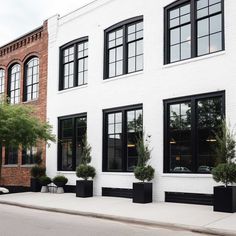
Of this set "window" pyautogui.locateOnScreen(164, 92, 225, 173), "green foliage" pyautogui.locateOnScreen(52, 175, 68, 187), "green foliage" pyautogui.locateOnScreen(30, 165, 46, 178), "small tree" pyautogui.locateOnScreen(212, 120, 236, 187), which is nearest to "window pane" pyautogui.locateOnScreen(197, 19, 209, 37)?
"window" pyautogui.locateOnScreen(164, 92, 225, 173)

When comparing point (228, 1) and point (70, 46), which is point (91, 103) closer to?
point (70, 46)

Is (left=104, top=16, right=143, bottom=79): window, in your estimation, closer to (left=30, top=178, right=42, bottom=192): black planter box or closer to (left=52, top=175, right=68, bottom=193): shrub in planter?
(left=52, top=175, right=68, bottom=193): shrub in planter

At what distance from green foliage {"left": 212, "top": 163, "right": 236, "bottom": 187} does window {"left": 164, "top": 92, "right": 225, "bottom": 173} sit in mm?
1584

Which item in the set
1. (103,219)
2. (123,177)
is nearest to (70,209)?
(103,219)

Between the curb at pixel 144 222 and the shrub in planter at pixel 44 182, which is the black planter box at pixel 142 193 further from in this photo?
the shrub in planter at pixel 44 182

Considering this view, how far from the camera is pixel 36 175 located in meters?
20.4

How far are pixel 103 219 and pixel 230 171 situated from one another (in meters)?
3.89

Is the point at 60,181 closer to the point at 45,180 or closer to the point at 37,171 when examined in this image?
the point at 45,180

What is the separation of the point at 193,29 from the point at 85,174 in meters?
7.26

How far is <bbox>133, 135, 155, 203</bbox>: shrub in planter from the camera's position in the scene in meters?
14.6

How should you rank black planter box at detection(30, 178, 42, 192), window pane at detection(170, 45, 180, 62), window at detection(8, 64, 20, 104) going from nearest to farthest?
window pane at detection(170, 45, 180, 62), black planter box at detection(30, 178, 42, 192), window at detection(8, 64, 20, 104)

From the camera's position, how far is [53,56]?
69.4ft

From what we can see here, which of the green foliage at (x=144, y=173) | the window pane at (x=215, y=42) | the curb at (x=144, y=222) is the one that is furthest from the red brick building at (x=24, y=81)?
the window pane at (x=215, y=42)

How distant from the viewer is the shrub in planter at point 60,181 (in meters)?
19.0
